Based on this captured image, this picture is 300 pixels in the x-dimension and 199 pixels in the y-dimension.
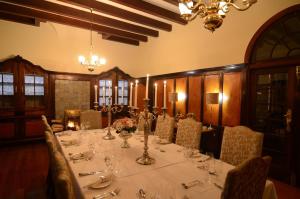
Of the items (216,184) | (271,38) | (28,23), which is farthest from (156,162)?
(28,23)

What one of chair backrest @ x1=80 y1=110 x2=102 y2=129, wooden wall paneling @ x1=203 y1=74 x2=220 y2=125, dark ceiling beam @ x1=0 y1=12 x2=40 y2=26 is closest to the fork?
chair backrest @ x1=80 y1=110 x2=102 y2=129

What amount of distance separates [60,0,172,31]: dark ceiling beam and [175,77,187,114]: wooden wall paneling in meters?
1.57

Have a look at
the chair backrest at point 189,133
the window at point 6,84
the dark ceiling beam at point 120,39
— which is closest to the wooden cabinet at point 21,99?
the window at point 6,84

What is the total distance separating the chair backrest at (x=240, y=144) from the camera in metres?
1.81

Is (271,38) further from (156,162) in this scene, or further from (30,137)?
(30,137)

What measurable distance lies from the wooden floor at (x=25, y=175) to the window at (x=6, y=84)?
1.44 metres

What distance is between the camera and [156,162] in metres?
1.77

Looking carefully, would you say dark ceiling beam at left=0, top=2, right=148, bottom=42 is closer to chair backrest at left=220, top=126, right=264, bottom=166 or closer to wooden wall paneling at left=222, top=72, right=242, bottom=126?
wooden wall paneling at left=222, top=72, right=242, bottom=126

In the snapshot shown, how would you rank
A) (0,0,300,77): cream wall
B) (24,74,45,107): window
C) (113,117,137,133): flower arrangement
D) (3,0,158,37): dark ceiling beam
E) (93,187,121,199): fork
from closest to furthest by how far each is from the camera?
1. (93,187,121,199): fork
2. (113,117,137,133): flower arrangement
3. (0,0,300,77): cream wall
4. (3,0,158,37): dark ceiling beam
5. (24,74,45,107): window

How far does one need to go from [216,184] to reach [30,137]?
5153 mm

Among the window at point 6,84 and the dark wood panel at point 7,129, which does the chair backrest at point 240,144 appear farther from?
the window at point 6,84

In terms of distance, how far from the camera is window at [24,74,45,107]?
15.8ft

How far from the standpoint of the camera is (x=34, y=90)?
493 cm

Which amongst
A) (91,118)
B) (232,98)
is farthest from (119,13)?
(232,98)
